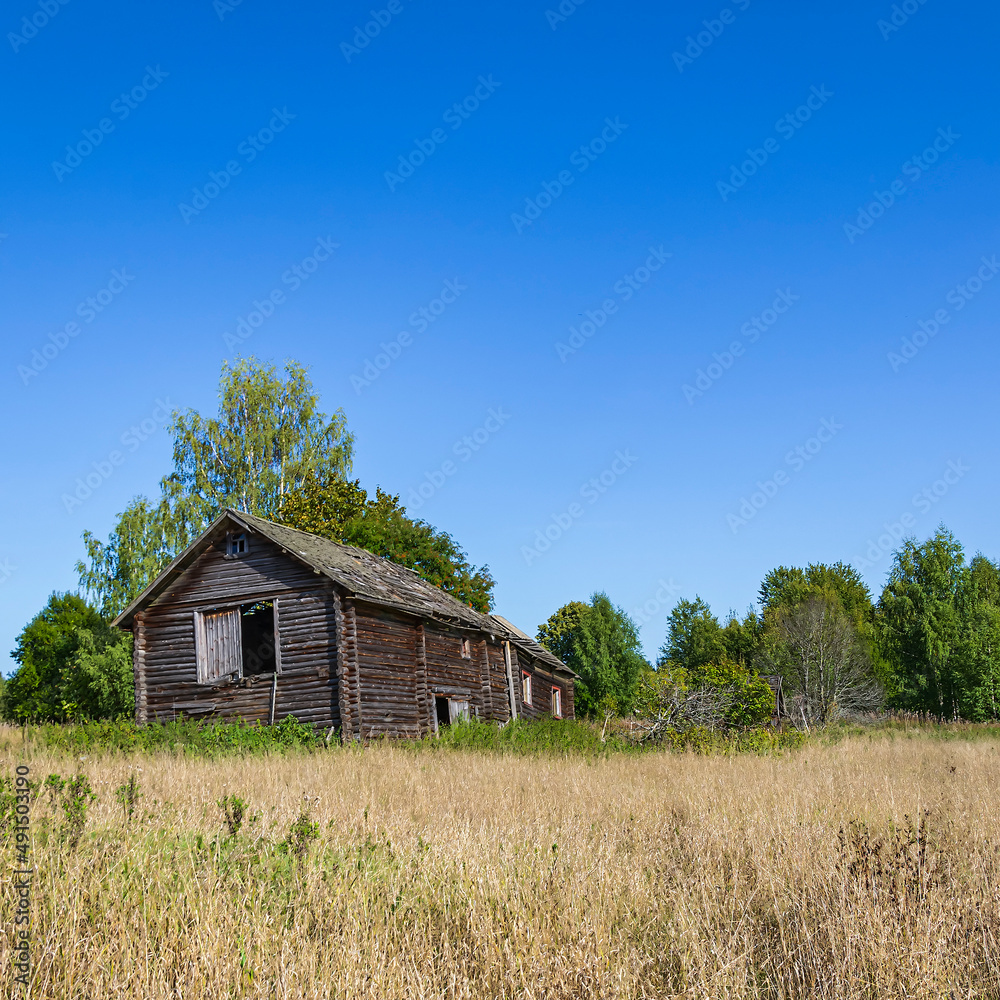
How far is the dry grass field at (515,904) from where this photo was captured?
11.8 feet

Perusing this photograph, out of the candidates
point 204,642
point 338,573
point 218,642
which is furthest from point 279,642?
point 338,573

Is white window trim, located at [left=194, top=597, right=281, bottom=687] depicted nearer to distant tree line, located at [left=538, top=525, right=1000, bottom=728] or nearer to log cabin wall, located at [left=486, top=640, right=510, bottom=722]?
log cabin wall, located at [left=486, top=640, right=510, bottom=722]

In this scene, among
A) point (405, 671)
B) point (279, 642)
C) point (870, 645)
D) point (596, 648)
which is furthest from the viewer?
point (596, 648)

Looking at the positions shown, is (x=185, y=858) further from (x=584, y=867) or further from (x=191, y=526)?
(x=191, y=526)

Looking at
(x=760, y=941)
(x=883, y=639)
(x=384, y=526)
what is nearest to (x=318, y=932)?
(x=760, y=941)

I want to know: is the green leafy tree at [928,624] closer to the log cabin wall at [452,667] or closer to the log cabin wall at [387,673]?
the log cabin wall at [452,667]

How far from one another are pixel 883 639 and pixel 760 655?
7956 millimetres

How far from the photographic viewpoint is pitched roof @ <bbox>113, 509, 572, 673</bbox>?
20.9 meters

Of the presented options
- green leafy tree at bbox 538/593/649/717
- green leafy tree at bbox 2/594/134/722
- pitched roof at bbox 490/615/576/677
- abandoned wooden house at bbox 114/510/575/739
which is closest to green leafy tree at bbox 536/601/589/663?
green leafy tree at bbox 538/593/649/717

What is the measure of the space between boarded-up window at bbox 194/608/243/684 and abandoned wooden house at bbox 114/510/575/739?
0.03 metres

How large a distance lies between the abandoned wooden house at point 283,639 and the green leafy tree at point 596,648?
37.0 meters

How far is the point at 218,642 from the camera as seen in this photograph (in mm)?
21438

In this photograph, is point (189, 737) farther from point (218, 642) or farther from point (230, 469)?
point (230, 469)

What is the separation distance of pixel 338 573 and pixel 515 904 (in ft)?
56.5
